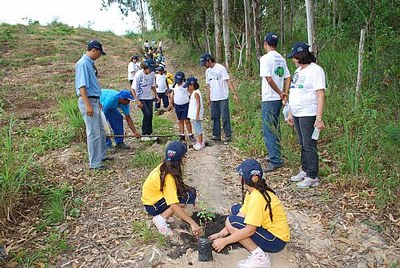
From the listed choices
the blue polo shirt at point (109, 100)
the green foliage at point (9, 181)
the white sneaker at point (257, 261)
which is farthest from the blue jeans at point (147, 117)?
the white sneaker at point (257, 261)

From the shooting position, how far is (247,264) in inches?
126

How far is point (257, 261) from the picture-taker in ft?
10.4

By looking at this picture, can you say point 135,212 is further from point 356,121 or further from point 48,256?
point 356,121

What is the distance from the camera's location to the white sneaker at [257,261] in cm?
318

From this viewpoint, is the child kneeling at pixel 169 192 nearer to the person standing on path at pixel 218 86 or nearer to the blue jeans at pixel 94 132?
the blue jeans at pixel 94 132

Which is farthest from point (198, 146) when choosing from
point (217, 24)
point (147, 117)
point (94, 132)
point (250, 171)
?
point (217, 24)

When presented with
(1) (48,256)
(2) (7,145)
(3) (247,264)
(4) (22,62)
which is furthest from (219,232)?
(4) (22,62)

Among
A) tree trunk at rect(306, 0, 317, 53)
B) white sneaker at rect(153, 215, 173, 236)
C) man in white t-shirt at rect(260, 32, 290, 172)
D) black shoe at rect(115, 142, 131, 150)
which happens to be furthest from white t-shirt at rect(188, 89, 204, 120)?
white sneaker at rect(153, 215, 173, 236)

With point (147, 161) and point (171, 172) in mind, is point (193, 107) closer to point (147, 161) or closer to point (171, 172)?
point (147, 161)

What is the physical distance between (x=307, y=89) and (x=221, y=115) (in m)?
2.54

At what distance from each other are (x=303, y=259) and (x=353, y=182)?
53.1 inches

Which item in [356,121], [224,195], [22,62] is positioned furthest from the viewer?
[22,62]

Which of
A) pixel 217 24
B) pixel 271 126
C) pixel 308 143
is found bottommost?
pixel 308 143

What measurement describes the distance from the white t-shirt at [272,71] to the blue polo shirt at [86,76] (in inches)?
91.8
